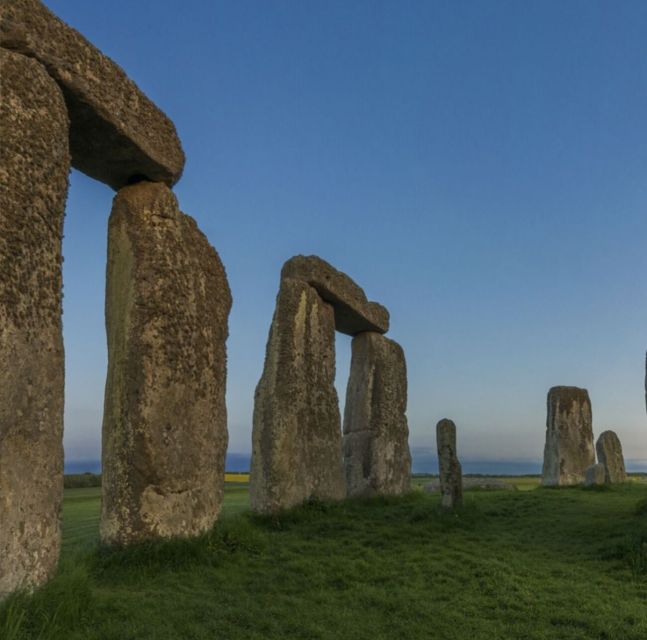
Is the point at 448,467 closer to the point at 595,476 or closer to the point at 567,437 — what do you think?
the point at 595,476

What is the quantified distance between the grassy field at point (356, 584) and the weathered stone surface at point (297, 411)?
807 millimetres

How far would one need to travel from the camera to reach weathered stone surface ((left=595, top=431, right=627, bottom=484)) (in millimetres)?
21031

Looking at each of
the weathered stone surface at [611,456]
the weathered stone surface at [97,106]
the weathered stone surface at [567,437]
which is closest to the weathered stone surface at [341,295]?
the weathered stone surface at [97,106]

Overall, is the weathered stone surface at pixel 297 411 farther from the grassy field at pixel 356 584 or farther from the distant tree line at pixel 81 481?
the distant tree line at pixel 81 481

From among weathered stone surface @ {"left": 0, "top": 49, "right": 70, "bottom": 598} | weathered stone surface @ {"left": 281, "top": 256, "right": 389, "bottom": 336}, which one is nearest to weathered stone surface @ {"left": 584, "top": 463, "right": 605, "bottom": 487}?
weathered stone surface @ {"left": 281, "top": 256, "right": 389, "bottom": 336}

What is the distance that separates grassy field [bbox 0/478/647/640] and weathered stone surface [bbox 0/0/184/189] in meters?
5.04

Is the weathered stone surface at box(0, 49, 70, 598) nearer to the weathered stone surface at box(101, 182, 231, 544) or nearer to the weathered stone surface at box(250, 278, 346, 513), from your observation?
the weathered stone surface at box(101, 182, 231, 544)

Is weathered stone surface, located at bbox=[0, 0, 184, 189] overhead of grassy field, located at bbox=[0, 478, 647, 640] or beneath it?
overhead

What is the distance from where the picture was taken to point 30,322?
6.42 metres

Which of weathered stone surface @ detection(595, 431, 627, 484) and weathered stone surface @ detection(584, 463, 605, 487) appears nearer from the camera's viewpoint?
weathered stone surface @ detection(584, 463, 605, 487)

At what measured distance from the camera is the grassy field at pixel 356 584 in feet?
21.3

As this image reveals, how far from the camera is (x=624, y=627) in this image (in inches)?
272

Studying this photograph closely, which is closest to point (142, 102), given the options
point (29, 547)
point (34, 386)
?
point (34, 386)

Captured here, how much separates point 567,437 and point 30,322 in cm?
1995
